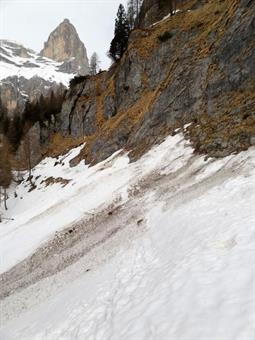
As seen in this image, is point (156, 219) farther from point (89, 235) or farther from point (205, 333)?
point (205, 333)

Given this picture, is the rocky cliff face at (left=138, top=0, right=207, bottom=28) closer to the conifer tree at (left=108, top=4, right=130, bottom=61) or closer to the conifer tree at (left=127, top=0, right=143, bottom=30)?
the conifer tree at (left=108, top=4, right=130, bottom=61)

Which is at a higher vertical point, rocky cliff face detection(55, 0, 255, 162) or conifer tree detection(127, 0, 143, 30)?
conifer tree detection(127, 0, 143, 30)

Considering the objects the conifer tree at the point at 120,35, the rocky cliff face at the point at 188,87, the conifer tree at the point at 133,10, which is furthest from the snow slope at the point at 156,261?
the conifer tree at the point at 133,10

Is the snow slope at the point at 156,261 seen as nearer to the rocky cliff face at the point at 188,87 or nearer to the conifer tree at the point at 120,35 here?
the rocky cliff face at the point at 188,87

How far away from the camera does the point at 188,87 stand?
29.2 meters

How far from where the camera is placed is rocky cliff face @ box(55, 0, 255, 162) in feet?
70.8

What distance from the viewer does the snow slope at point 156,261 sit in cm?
706

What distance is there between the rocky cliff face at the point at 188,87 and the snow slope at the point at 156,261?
2.60 m

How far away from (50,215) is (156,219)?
13.0m

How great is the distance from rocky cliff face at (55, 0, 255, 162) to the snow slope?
102 inches

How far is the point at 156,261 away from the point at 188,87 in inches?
834

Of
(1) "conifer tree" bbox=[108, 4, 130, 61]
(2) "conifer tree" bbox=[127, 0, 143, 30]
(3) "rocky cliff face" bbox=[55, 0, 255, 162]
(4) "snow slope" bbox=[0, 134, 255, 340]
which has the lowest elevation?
(4) "snow slope" bbox=[0, 134, 255, 340]

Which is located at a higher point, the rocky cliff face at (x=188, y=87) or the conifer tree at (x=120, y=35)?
the conifer tree at (x=120, y=35)

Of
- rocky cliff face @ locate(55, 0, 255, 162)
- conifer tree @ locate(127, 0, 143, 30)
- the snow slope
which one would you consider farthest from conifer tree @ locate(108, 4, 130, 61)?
the snow slope
